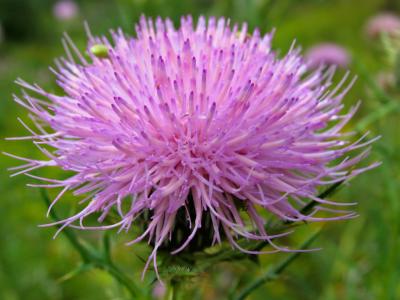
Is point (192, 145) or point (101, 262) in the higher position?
point (192, 145)

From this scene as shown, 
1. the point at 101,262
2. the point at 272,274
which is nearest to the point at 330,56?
the point at 272,274

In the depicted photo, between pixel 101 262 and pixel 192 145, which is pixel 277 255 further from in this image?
pixel 192 145

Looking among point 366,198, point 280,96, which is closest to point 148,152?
point 280,96

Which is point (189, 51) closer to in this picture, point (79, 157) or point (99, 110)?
point (99, 110)

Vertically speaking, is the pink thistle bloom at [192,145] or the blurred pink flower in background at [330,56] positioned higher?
the blurred pink flower in background at [330,56]

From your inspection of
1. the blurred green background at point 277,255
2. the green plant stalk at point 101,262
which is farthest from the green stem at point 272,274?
the green plant stalk at point 101,262

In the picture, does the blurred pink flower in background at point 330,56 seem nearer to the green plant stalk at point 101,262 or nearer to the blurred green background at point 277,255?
the blurred green background at point 277,255

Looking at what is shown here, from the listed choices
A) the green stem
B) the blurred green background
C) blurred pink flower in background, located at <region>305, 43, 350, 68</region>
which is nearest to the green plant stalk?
the blurred green background

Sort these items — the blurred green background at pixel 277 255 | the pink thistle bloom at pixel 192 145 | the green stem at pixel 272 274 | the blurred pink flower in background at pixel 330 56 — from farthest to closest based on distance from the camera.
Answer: the blurred pink flower in background at pixel 330 56
the blurred green background at pixel 277 255
the green stem at pixel 272 274
the pink thistle bloom at pixel 192 145

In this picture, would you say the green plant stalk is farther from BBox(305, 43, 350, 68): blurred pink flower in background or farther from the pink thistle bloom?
BBox(305, 43, 350, 68): blurred pink flower in background
